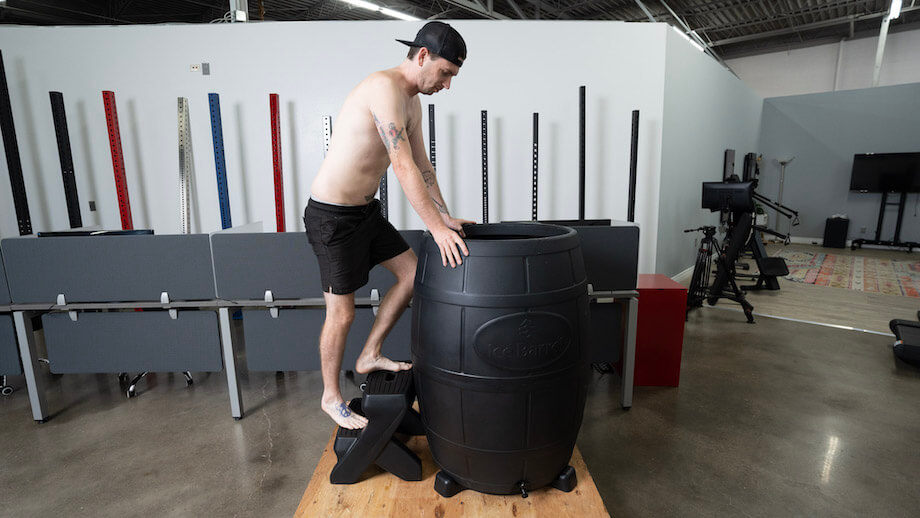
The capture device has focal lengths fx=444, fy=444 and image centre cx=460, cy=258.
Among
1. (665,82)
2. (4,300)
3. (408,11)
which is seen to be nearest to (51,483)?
(4,300)

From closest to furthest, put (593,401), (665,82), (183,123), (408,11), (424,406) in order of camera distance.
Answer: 1. (424,406)
2. (593,401)
3. (183,123)
4. (665,82)
5. (408,11)

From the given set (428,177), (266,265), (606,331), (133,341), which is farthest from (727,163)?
(133,341)

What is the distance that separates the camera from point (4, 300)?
198 centimetres

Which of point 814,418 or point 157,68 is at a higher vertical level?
point 157,68

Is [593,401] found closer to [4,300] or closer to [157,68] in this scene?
[4,300]

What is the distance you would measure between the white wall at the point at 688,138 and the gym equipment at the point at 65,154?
4.22m

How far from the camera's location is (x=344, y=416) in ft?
4.47

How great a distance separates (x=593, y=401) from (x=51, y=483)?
2.26m

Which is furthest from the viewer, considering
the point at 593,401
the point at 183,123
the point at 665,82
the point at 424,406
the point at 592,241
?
the point at 665,82

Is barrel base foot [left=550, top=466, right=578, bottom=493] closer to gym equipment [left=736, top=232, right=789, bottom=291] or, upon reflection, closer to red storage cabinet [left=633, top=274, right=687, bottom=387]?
red storage cabinet [left=633, top=274, right=687, bottom=387]

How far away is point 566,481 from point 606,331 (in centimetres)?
103

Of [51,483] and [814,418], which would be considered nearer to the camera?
[51,483]

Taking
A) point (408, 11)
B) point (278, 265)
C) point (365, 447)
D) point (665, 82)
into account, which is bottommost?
point (365, 447)

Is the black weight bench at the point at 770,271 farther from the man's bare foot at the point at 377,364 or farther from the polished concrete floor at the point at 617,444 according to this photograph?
the man's bare foot at the point at 377,364
